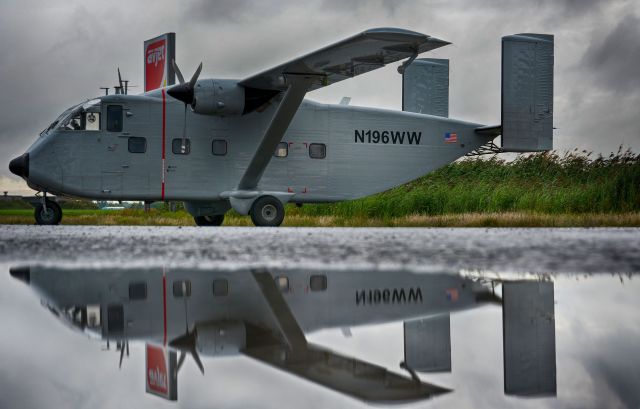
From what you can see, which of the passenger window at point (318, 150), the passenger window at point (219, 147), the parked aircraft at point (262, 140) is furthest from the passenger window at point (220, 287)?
the passenger window at point (318, 150)

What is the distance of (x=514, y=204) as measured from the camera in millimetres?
18406

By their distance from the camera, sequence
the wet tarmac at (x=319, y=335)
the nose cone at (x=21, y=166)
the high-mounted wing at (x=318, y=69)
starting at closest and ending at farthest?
the wet tarmac at (x=319, y=335) → the high-mounted wing at (x=318, y=69) → the nose cone at (x=21, y=166)

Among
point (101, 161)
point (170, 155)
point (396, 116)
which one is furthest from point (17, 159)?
point (396, 116)

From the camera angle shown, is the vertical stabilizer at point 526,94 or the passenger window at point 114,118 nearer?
the passenger window at point 114,118

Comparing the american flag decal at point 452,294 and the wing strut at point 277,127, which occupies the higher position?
the wing strut at point 277,127

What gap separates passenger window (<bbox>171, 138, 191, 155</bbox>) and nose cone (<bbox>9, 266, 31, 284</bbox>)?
10.7 m

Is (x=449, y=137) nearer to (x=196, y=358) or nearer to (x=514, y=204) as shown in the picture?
(x=514, y=204)

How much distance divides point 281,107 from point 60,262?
9519 mm

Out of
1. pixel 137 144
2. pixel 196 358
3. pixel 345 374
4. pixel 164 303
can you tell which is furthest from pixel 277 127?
pixel 345 374

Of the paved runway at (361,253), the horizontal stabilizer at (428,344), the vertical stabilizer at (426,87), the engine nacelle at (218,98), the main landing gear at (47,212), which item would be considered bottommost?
the horizontal stabilizer at (428,344)

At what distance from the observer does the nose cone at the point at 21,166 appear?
1534cm

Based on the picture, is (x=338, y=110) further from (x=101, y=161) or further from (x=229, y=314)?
(x=229, y=314)

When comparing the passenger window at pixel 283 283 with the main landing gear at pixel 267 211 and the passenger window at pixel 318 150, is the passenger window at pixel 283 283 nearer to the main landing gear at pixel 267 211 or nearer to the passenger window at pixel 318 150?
the main landing gear at pixel 267 211

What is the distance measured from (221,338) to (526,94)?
650 inches
